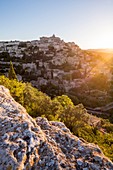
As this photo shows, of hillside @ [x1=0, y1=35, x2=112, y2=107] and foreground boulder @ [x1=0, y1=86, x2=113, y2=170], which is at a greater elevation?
foreground boulder @ [x1=0, y1=86, x2=113, y2=170]

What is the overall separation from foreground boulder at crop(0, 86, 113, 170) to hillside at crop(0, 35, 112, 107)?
167 ft

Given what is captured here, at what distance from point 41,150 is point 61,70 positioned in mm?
74192

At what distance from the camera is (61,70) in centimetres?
8050

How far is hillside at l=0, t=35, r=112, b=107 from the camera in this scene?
221 feet

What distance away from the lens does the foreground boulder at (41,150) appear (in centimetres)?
618

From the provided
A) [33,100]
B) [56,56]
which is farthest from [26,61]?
[33,100]

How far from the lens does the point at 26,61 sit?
287 feet

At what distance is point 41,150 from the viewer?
6648 mm

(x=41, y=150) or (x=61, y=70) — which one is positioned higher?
(x=41, y=150)

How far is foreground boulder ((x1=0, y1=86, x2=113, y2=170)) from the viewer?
20.3 feet

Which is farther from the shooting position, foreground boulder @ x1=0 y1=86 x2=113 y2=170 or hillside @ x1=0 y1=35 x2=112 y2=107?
hillside @ x1=0 y1=35 x2=112 y2=107

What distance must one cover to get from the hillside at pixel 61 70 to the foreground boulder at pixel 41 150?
50766mm

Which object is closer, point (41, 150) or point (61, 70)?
point (41, 150)

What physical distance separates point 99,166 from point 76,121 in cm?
2024
